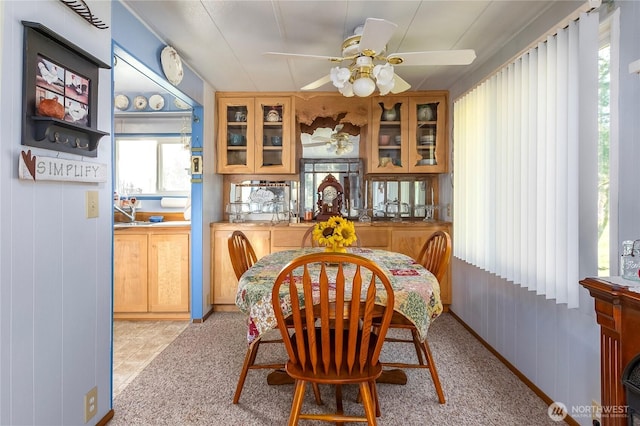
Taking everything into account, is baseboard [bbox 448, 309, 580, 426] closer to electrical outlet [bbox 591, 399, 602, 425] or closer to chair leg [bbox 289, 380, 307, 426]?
electrical outlet [bbox 591, 399, 602, 425]

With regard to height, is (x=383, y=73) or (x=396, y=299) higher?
(x=383, y=73)

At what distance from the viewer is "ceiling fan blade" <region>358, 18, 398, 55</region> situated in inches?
69.5

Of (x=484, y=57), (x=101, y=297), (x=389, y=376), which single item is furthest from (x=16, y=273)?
(x=484, y=57)

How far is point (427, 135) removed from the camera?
4070 millimetres

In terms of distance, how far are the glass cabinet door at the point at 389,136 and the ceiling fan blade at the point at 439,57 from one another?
6.00 feet

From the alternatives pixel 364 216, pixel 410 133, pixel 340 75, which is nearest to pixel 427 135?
pixel 410 133

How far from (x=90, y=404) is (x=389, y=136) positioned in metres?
3.46

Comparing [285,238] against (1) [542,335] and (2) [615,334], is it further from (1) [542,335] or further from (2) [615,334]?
(2) [615,334]

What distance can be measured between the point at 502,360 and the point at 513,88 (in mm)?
1901

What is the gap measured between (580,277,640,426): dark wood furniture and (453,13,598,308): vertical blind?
1.99 ft

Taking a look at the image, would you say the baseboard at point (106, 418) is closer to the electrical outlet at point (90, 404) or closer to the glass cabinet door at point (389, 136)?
the electrical outlet at point (90, 404)

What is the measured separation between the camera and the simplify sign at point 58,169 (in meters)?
1.41

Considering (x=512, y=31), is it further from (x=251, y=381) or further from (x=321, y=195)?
(x=251, y=381)

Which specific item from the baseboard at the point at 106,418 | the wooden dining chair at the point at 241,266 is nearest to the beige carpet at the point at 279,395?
the baseboard at the point at 106,418
